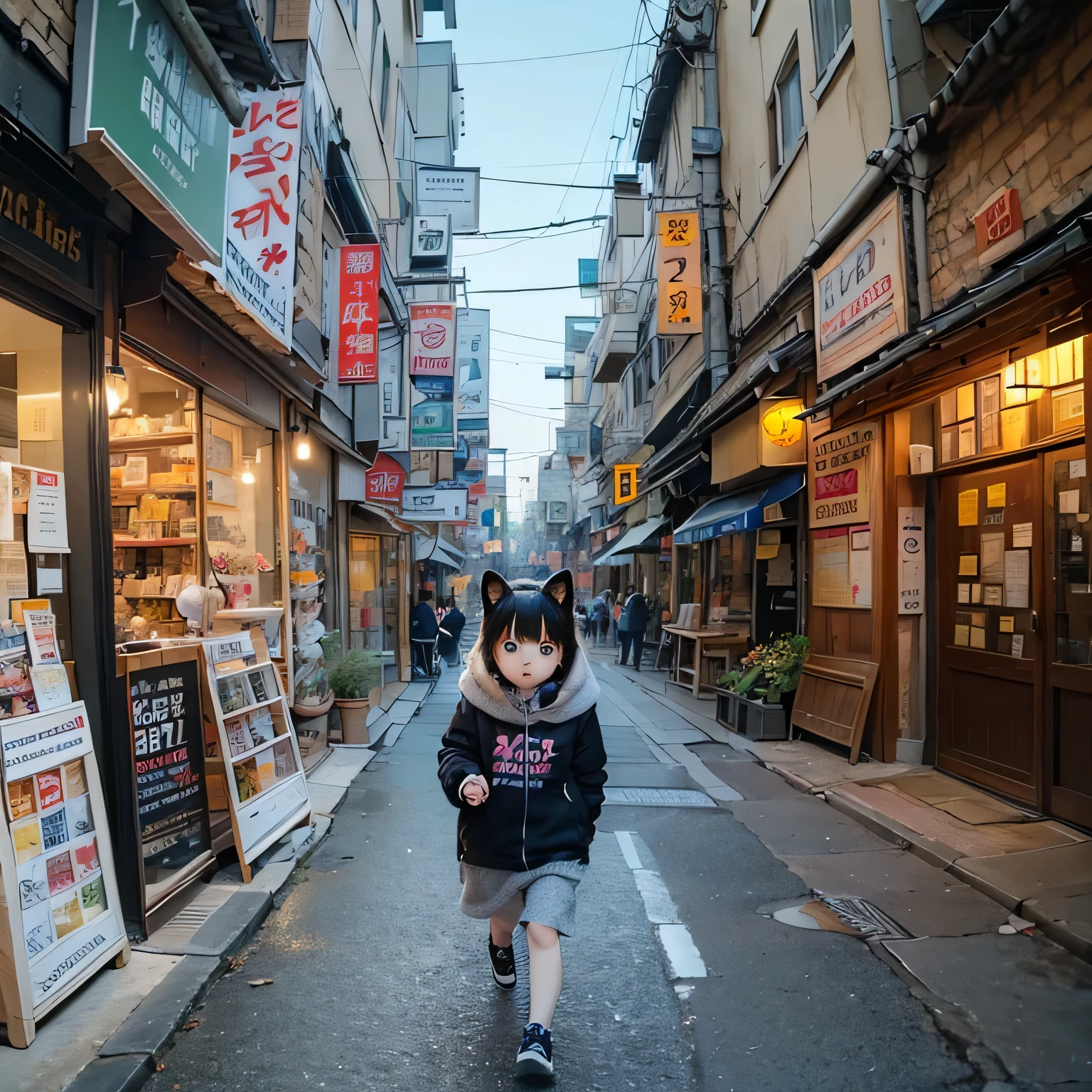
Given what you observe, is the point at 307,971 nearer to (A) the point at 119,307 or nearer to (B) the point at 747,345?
(A) the point at 119,307

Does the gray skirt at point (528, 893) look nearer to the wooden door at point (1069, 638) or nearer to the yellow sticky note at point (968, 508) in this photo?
the wooden door at point (1069, 638)

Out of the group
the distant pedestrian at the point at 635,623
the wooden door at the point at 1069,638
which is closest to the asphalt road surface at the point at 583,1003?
the wooden door at the point at 1069,638

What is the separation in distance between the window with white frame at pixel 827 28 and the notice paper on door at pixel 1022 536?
606 cm

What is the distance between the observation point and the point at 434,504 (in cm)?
2030

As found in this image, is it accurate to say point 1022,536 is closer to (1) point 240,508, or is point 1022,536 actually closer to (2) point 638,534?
(1) point 240,508

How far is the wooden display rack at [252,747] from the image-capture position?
207 inches

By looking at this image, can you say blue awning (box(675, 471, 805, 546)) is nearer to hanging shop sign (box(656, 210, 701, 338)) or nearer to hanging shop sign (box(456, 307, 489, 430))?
hanging shop sign (box(656, 210, 701, 338))

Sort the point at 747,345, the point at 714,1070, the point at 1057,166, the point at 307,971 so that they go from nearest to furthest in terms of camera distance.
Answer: the point at 714,1070 → the point at 307,971 → the point at 1057,166 → the point at 747,345

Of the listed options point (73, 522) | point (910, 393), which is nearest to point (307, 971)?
point (73, 522)

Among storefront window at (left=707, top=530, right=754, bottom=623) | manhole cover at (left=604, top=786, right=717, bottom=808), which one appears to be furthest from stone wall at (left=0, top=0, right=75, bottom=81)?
storefront window at (left=707, top=530, right=754, bottom=623)

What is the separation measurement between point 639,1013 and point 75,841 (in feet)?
8.68

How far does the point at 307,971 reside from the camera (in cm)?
411

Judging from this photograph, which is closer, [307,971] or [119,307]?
[307,971]

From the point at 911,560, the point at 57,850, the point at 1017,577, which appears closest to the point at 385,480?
the point at 911,560
